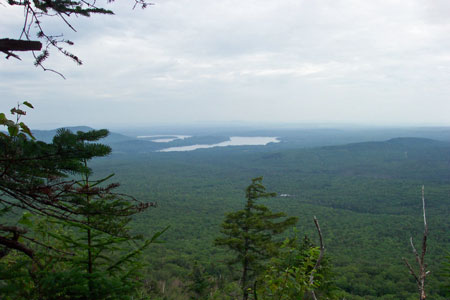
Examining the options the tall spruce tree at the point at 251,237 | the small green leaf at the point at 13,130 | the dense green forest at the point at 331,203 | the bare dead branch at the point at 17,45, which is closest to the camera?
the small green leaf at the point at 13,130

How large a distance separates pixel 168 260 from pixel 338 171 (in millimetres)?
81685

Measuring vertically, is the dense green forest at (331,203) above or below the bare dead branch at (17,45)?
below

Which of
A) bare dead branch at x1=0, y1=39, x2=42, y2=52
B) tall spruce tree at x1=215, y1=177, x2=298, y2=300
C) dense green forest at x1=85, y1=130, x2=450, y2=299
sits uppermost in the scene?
bare dead branch at x1=0, y1=39, x2=42, y2=52

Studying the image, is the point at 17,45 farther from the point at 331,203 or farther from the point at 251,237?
the point at 331,203

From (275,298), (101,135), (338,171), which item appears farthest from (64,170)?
(338,171)

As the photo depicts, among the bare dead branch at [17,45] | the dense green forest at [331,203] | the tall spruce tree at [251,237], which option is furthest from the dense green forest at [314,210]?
the bare dead branch at [17,45]

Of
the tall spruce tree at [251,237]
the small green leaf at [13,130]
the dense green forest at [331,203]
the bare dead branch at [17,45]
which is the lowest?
the dense green forest at [331,203]

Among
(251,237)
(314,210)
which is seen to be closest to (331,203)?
(314,210)

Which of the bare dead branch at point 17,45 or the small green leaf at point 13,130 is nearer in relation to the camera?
the small green leaf at point 13,130

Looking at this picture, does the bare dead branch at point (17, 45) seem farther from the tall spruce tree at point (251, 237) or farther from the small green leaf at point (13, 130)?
the tall spruce tree at point (251, 237)

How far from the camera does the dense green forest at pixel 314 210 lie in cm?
2059

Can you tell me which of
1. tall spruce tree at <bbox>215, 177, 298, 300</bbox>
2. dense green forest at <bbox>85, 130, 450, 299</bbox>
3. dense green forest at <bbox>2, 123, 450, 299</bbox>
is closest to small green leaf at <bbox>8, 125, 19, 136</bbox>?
dense green forest at <bbox>2, 123, 450, 299</bbox>

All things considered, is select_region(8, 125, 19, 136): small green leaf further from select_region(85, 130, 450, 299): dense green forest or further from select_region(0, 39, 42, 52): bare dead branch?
select_region(85, 130, 450, 299): dense green forest

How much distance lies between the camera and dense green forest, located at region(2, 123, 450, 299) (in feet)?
67.6
